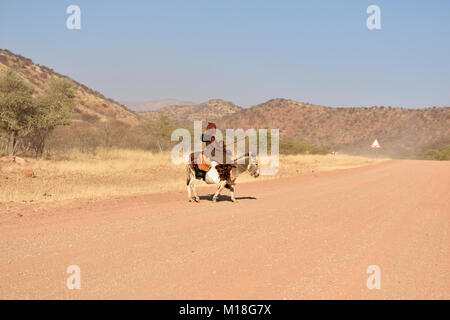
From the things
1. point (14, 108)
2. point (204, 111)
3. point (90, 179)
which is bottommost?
point (90, 179)

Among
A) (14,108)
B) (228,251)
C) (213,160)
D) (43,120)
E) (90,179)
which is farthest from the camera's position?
(43,120)

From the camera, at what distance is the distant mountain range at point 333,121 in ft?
246

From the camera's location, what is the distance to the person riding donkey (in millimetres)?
12828

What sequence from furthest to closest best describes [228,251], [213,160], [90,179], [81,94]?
[81,94], [90,179], [213,160], [228,251]

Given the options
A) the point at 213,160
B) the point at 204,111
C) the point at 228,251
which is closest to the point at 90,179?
the point at 213,160

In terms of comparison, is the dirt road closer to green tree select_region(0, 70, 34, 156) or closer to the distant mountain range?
green tree select_region(0, 70, 34, 156)

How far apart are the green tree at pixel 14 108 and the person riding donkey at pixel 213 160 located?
15973mm

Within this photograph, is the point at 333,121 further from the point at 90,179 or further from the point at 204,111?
the point at 90,179

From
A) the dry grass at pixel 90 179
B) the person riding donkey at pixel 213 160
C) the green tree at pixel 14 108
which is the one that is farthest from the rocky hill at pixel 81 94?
the person riding donkey at pixel 213 160

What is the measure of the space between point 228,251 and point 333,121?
365 ft

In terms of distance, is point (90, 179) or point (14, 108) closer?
point (90, 179)

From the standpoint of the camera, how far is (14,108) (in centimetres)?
2453

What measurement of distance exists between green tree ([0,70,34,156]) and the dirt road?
15.5 meters

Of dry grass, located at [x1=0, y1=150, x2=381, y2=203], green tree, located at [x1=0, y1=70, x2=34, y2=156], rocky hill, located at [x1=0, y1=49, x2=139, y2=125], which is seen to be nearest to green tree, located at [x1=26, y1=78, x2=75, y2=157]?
green tree, located at [x1=0, y1=70, x2=34, y2=156]
